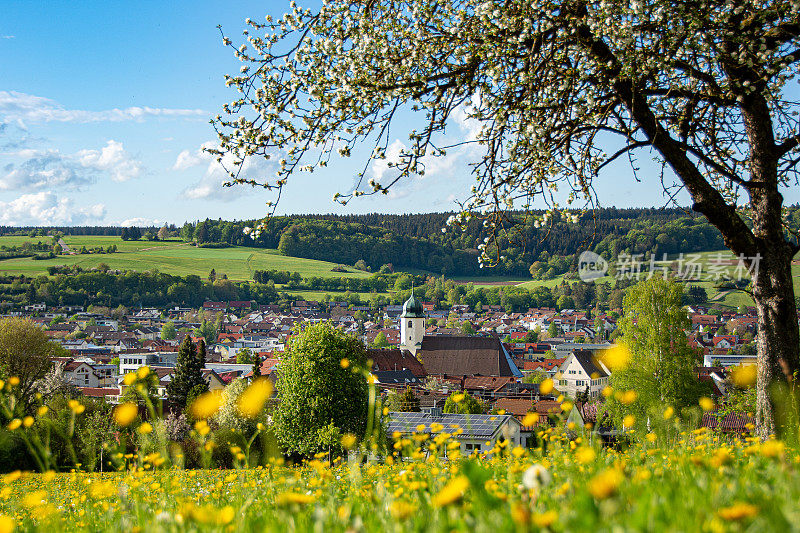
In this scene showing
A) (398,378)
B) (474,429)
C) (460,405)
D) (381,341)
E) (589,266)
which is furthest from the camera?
(381,341)

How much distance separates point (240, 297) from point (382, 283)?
41027 millimetres

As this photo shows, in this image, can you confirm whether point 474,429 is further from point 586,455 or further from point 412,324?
point 412,324

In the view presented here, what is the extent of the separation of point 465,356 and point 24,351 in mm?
57344

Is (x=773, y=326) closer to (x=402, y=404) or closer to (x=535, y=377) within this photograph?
(x=402, y=404)

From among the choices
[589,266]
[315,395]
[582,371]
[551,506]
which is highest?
[589,266]

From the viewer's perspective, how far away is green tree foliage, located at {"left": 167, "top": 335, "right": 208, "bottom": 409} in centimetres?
5366

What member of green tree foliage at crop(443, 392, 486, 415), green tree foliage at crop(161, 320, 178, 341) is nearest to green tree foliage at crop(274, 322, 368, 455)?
green tree foliage at crop(443, 392, 486, 415)

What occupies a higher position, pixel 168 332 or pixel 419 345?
pixel 419 345

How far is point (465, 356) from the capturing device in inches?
3452

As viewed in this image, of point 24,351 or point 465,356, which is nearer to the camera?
point 24,351

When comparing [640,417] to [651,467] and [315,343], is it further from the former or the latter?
[651,467]

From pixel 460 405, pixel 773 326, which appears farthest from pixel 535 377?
pixel 460 405

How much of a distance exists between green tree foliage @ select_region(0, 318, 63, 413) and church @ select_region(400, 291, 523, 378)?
5110 centimetres

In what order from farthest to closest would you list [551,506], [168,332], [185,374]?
[168,332] < [185,374] < [551,506]
